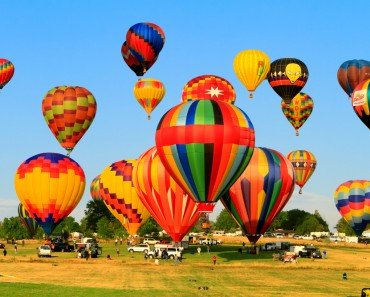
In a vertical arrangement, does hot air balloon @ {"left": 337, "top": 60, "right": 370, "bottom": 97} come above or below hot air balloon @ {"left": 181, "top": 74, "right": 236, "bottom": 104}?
above

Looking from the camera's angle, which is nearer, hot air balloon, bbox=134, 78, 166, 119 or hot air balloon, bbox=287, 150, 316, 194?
hot air balloon, bbox=134, 78, 166, 119

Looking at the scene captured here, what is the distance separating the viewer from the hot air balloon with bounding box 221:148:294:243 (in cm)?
6131

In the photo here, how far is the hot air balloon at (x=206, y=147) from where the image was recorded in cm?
5094

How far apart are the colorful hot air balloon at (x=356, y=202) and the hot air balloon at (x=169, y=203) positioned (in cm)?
3505

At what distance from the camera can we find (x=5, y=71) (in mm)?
102188

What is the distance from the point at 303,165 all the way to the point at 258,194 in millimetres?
51426

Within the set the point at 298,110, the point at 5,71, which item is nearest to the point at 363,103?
the point at 298,110

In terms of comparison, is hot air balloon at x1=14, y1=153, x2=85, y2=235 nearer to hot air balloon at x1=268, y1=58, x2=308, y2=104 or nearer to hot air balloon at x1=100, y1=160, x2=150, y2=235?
hot air balloon at x1=100, y1=160, x2=150, y2=235

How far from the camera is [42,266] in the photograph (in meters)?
54.1

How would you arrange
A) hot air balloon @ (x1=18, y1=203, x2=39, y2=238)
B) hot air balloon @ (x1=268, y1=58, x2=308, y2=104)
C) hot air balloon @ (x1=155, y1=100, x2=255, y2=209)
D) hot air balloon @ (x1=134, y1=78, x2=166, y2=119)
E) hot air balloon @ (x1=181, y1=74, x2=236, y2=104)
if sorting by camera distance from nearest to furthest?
hot air balloon @ (x1=155, y1=100, x2=255, y2=209)
hot air balloon @ (x1=181, y1=74, x2=236, y2=104)
hot air balloon @ (x1=268, y1=58, x2=308, y2=104)
hot air balloon @ (x1=134, y1=78, x2=166, y2=119)
hot air balloon @ (x1=18, y1=203, x2=39, y2=238)

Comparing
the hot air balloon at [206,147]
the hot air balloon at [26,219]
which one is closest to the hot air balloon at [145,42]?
the hot air balloon at [26,219]

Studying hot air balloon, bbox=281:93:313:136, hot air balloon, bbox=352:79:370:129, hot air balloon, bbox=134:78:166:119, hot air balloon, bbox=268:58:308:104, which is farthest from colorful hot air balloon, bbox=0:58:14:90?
hot air balloon, bbox=352:79:370:129

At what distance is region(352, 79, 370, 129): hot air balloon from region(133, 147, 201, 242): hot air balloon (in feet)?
65.4

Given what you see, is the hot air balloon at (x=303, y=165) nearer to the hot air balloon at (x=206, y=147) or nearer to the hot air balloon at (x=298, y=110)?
the hot air balloon at (x=298, y=110)
